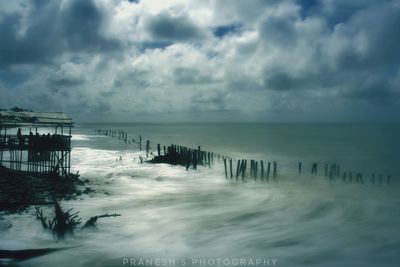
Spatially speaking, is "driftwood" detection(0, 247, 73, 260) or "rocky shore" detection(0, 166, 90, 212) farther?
"rocky shore" detection(0, 166, 90, 212)

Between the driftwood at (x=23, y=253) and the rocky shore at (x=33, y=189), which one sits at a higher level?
the rocky shore at (x=33, y=189)

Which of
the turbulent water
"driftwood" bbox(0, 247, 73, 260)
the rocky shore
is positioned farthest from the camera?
the rocky shore

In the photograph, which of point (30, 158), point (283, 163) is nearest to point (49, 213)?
point (30, 158)

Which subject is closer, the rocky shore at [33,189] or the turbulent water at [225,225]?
the turbulent water at [225,225]

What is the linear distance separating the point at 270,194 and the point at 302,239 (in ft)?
26.8

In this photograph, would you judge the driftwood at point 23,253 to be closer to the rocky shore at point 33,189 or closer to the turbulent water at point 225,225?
the turbulent water at point 225,225

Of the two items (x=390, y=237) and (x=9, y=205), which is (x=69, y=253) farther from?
(x=390, y=237)

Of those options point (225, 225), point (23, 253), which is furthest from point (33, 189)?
point (225, 225)

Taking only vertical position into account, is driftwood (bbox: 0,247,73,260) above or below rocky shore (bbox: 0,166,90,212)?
below

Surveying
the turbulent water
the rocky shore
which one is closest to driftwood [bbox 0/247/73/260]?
the turbulent water

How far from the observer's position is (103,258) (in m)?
11.0

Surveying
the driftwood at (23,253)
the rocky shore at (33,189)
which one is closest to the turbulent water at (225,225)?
the driftwood at (23,253)

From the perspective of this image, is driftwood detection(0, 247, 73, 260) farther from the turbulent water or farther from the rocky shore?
the rocky shore

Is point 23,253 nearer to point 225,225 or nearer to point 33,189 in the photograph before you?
point 33,189
